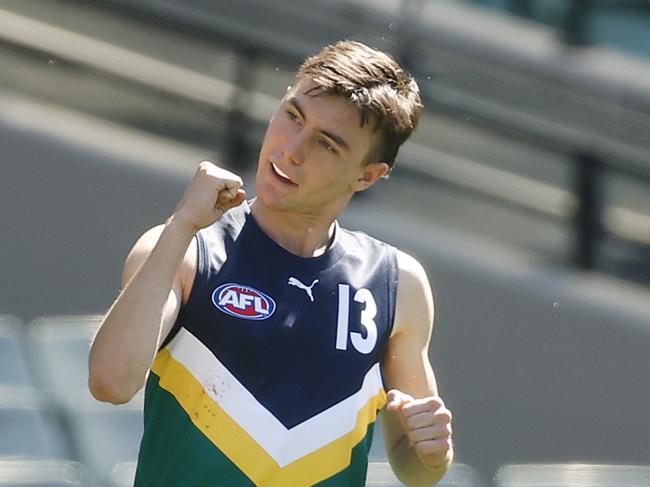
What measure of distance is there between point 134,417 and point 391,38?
1499mm

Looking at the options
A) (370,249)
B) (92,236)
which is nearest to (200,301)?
(370,249)

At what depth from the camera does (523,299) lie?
16.4 feet

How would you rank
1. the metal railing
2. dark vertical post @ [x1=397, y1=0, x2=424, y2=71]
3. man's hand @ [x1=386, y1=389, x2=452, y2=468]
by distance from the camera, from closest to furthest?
man's hand @ [x1=386, y1=389, x2=452, y2=468]
dark vertical post @ [x1=397, y1=0, x2=424, y2=71]
the metal railing

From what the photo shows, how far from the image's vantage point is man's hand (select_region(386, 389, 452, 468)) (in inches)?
83.0

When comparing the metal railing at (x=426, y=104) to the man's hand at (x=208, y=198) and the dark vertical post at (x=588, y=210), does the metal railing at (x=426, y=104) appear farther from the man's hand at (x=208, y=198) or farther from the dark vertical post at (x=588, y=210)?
the man's hand at (x=208, y=198)

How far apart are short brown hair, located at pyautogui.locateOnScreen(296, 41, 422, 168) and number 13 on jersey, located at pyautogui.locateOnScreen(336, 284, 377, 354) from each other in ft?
0.68

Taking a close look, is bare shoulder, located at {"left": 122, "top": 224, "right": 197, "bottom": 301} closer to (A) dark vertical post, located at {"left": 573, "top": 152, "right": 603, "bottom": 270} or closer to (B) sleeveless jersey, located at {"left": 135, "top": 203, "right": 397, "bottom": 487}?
(B) sleeveless jersey, located at {"left": 135, "top": 203, "right": 397, "bottom": 487}

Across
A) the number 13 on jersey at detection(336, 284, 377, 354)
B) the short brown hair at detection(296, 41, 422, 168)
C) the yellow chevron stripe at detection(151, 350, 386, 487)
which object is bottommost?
the yellow chevron stripe at detection(151, 350, 386, 487)

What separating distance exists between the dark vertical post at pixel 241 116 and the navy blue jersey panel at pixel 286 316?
2.65 meters

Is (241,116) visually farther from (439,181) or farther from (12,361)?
(12,361)

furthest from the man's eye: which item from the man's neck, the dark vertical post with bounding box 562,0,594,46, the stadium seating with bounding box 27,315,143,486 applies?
the dark vertical post with bounding box 562,0,594,46

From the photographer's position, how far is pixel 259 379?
7.12 ft

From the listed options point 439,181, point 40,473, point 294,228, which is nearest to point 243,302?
point 294,228

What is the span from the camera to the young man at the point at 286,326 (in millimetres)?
2146
